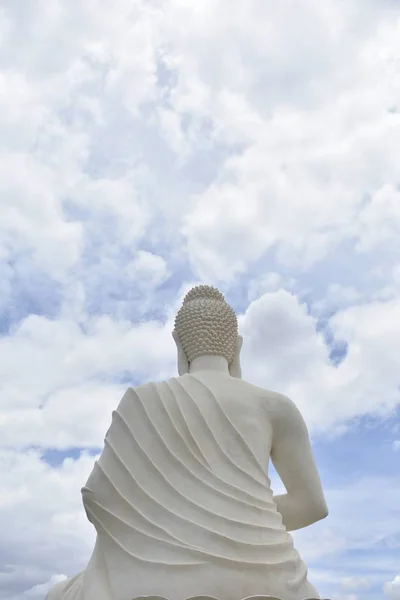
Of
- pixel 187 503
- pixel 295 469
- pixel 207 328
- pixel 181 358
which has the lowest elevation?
pixel 187 503

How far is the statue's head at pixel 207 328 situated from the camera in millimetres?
7023

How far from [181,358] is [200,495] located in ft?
6.08

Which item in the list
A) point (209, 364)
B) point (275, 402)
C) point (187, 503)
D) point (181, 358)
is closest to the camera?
point (187, 503)

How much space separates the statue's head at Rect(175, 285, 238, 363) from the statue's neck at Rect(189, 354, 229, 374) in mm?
41

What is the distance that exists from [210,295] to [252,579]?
9.95 ft

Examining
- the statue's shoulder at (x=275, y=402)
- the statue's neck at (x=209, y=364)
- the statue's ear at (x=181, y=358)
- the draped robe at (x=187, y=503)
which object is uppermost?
the statue's ear at (x=181, y=358)

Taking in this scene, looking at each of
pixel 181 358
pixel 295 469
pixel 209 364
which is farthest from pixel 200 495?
pixel 181 358

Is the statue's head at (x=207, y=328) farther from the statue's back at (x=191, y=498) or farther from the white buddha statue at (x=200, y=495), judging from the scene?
the statue's back at (x=191, y=498)

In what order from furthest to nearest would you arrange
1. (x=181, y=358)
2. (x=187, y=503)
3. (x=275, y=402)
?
(x=181, y=358) < (x=275, y=402) < (x=187, y=503)

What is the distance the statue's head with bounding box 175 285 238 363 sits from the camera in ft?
23.0

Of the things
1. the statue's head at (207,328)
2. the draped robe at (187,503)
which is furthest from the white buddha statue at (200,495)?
the statue's head at (207,328)

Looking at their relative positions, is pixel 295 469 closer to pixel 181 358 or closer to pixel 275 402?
pixel 275 402

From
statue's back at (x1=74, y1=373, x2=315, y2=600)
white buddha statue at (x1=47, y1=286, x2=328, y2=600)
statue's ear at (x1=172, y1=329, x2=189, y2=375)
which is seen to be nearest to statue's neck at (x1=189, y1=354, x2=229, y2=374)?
white buddha statue at (x1=47, y1=286, x2=328, y2=600)

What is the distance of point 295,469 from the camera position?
6449 mm
